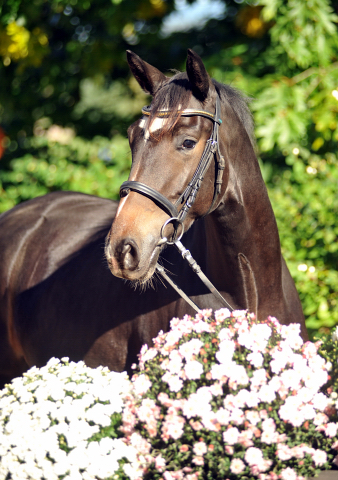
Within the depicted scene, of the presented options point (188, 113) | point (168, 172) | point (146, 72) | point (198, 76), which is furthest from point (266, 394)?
point (146, 72)

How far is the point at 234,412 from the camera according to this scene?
158 centimetres

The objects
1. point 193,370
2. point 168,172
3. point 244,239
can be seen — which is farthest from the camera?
point 244,239

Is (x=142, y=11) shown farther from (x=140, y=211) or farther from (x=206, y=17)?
(x=140, y=211)

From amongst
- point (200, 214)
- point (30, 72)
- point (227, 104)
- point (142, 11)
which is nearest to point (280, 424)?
point (200, 214)

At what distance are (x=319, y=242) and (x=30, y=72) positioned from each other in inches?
172

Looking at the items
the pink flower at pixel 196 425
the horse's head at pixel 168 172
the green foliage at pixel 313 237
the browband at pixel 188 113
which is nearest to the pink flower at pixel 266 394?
the pink flower at pixel 196 425

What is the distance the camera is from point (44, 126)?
6.73 metres

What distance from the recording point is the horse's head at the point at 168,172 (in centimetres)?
191

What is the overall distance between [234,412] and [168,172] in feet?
3.04

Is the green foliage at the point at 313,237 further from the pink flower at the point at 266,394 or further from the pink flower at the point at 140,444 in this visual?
Answer: the pink flower at the point at 140,444

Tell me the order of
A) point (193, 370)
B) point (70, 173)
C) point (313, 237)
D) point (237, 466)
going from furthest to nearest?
point (70, 173), point (313, 237), point (193, 370), point (237, 466)

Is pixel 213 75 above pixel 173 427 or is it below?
above

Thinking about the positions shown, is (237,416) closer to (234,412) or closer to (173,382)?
(234,412)

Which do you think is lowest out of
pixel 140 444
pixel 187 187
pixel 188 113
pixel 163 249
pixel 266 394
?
pixel 140 444
